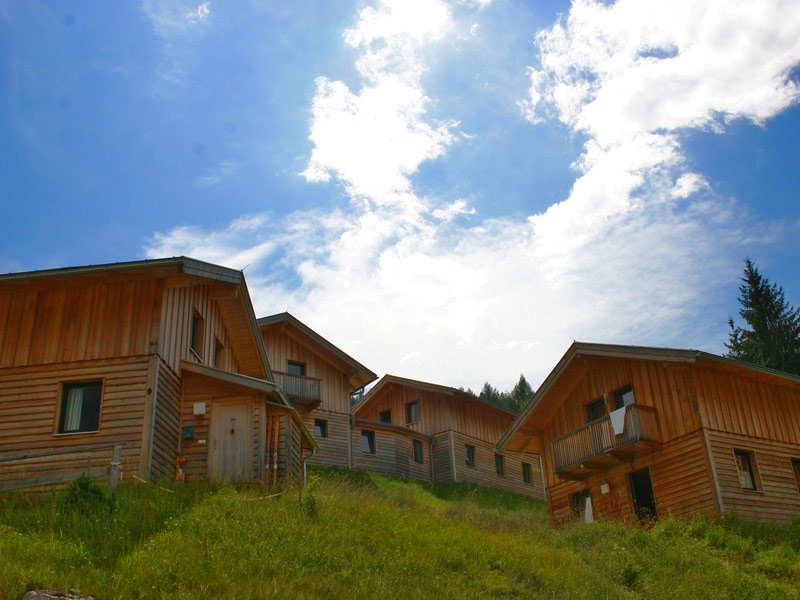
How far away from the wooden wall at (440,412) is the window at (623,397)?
15.1 metres

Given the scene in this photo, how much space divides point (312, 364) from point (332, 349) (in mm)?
1187

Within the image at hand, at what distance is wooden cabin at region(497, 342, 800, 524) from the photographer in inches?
920

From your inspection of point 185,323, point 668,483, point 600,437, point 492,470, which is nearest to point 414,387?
point 492,470

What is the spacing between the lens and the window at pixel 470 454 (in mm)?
41219

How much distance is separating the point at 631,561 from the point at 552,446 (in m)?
11.1

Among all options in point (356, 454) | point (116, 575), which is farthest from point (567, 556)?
point (356, 454)

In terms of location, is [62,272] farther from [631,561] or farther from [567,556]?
[631,561]

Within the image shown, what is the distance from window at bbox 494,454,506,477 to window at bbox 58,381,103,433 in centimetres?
2739

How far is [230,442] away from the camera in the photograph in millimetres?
20422

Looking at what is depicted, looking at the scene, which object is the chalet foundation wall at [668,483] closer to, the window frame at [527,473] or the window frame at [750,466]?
the window frame at [750,466]

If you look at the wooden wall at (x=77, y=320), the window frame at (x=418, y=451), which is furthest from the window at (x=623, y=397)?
the wooden wall at (x=77, y=320)

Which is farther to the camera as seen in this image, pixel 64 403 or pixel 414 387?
pixel 414 387

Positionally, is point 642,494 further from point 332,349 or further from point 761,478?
point 332,349

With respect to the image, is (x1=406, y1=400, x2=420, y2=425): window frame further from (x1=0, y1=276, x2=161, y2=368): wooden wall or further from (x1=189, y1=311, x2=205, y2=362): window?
(x1=0, y1=276, x2=161, y2=368): wooden wall
